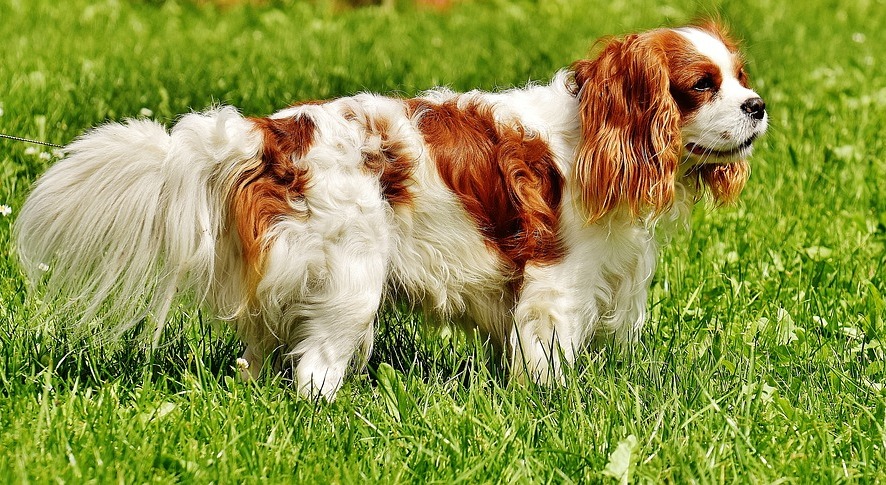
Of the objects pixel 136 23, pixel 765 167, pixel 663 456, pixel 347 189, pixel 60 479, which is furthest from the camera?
pixel 136 23

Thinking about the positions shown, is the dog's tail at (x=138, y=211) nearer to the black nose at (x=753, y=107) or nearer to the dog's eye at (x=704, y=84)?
the dog's eye at (x=704, y=84)

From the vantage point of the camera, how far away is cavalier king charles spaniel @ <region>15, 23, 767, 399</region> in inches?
126

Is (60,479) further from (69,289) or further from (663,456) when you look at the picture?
(663,456)

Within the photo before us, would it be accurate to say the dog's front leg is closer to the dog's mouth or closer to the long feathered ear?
the long feathered ear

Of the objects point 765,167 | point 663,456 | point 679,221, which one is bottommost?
point 765,167

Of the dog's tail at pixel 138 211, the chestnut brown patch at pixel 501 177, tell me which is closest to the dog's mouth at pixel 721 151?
the chestnut brown patch at pixel 501 177

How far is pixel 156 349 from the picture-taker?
364cm

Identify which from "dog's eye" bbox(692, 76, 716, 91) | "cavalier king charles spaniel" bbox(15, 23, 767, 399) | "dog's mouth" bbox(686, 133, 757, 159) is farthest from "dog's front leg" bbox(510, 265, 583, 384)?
"dog's eye" bbox(692, 76, 716, 91)

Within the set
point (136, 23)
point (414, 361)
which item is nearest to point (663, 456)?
point (414, 361)

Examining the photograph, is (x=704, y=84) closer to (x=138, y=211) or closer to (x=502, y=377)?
(x=502, y=377)

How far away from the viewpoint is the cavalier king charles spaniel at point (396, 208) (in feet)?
10.5

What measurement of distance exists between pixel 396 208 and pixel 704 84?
1.00 m

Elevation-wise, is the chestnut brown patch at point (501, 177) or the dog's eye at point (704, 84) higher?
the dog's eye at point (704, 84)

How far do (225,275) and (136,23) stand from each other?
19.1 feet
